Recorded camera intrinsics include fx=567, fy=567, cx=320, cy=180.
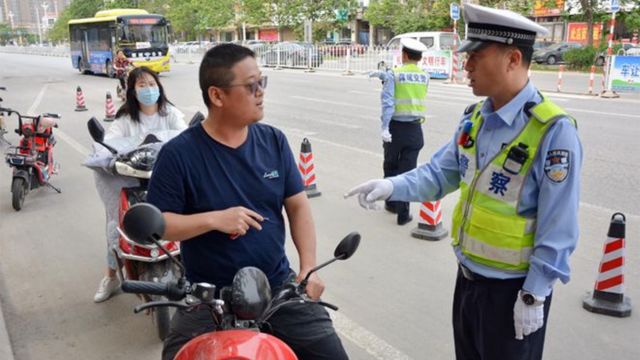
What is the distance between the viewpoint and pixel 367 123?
1226 centimetres

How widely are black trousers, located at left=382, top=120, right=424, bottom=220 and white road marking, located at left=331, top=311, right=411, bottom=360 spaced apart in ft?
7.32

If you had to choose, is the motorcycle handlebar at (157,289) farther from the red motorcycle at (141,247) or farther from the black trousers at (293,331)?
the red motorcycle at (141,247)

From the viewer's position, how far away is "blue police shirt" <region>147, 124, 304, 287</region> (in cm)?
222

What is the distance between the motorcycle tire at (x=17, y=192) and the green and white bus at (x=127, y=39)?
Answer: 62.1 ft

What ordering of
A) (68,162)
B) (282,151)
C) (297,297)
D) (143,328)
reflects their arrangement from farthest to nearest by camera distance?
(68,162) < (143,328) < (282,151) < (297,297)

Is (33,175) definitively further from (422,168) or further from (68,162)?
(422,168)

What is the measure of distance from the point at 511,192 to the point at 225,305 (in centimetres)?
115

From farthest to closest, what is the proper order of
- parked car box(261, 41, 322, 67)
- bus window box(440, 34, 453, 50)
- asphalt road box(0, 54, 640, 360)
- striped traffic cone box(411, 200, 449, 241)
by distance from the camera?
1. parked car box(261, 41, 322, 67)
2. bus window box(440, 34, 453, 50)
3. striped traffic cone box(411, 200, 449, 241)
4. asphalt road box(0, 54, 640, 360)

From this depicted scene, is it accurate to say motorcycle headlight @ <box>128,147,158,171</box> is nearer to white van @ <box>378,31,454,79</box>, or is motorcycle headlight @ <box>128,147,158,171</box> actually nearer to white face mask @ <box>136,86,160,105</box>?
white face mask @ <box>136,86,160,105</box>

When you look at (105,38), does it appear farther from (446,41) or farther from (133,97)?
(133,97)

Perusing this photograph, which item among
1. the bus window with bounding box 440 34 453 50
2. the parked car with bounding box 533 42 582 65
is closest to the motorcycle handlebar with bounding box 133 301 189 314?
the bus window with bounding box 440 34 453 50

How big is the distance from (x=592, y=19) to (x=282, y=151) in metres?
30.5

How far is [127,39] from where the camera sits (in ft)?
84.0

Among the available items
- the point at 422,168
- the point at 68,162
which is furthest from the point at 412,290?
the point at 68,162
